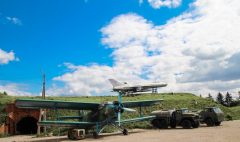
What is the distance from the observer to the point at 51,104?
2589cm

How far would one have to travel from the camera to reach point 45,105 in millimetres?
25688

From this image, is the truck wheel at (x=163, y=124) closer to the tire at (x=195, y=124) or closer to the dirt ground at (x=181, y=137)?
the tire at (x=195, y=124)

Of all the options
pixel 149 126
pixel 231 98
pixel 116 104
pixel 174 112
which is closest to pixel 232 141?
pixel 116 104

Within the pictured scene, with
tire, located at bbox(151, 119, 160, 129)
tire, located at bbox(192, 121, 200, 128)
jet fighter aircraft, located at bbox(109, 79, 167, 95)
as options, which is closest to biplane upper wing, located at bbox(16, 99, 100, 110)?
tire, located at bbox(151, 119, 160, 129)

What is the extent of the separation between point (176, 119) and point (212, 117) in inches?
146

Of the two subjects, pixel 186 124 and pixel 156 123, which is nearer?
pixel 186 124

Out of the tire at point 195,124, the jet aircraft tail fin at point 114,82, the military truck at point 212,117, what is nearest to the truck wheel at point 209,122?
the military truck at point 212,117

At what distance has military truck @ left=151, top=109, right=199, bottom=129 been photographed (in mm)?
30359

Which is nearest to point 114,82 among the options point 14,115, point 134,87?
point 134,87

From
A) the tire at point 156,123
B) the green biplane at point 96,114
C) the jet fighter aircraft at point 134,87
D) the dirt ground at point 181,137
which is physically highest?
the jet fighter aircraft at point 134,87

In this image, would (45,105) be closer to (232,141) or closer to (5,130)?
(5,130)

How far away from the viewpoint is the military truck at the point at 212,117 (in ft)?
104

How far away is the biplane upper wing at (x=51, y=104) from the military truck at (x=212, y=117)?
38.2 feet

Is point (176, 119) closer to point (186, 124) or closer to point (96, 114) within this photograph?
point (186, 124)
